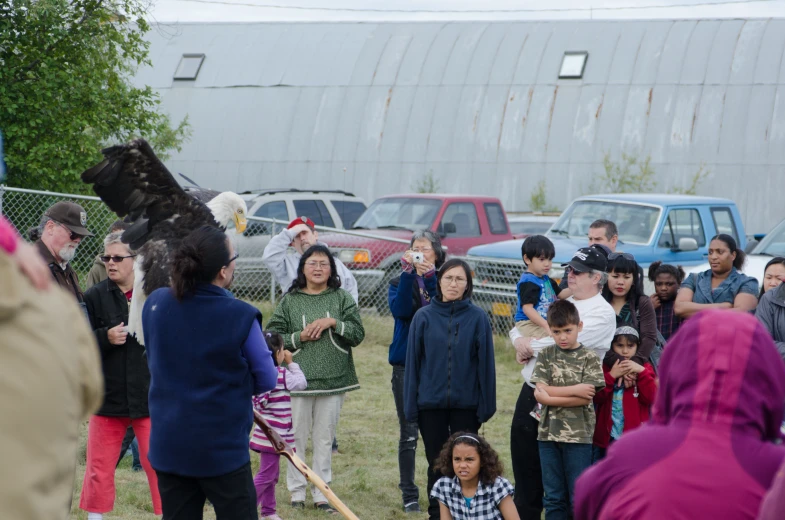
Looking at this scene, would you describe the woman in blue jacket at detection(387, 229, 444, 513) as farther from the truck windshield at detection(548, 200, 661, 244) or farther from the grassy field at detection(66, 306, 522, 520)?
the truck windshield at detection(548, 200, 661, 244)

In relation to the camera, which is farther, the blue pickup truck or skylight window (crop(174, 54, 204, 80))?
skylight window (crop(174, 54, 204, 80))

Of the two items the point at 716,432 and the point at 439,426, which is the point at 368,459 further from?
the point at 716,432

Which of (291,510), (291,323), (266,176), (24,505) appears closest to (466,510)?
(291,510)

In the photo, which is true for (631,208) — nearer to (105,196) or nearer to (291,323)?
(291,323)

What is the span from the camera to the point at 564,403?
17.2ft

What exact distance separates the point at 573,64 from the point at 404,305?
63.3 feet

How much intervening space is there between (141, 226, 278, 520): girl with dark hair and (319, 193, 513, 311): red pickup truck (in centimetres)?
835

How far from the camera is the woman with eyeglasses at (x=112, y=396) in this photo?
5.36 meters

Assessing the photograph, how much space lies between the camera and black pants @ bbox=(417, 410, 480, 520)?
5.71 m

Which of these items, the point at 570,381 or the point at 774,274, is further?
the point at 774,274

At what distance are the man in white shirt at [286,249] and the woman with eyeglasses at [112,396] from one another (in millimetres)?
1591

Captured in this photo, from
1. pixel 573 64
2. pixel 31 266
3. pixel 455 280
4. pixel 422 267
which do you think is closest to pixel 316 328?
pixel 422 267

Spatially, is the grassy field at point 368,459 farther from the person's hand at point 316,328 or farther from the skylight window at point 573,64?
the skylight window at point 573,64

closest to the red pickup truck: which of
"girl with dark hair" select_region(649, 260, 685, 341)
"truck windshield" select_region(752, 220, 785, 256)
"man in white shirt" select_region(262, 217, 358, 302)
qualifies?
"truck windshield" select_region(752, 220, 785, 256)
